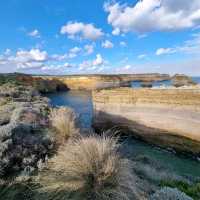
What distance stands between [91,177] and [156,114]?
9974mm

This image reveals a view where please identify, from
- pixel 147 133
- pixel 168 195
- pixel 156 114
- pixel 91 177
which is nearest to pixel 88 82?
pixel 147 133

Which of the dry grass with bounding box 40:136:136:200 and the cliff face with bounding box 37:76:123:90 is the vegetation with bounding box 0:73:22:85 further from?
the dry grass with bounding box 40:136:136:200

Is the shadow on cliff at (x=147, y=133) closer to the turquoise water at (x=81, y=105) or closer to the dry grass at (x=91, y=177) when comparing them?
the turquoise water at (x=81, y=105)

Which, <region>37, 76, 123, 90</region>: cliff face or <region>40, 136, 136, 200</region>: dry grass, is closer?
<region>40, 136, 136, 200</region>: dry grass

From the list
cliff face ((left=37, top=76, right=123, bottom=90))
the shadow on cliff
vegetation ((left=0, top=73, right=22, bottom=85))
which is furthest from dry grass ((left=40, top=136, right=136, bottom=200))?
cliff face ((left=37, top=76, right=123, bottom=90))

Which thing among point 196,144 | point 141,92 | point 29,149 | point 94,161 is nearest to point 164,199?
point 94,161

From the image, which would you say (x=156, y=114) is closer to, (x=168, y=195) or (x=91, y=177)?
(x=168, y=195)

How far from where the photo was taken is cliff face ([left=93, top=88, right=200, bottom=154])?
37.9ft

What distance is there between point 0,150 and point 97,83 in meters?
60.5

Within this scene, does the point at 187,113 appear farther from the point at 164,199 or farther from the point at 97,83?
the point at 97,83

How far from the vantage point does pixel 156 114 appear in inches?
517

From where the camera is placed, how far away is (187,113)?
11.7 meters

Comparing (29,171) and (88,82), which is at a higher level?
(29,171)

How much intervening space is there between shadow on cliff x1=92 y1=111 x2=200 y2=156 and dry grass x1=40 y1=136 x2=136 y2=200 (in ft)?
19.5
